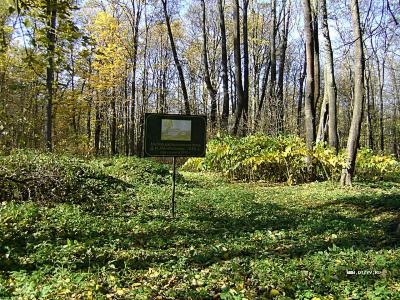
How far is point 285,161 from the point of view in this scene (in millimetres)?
13383

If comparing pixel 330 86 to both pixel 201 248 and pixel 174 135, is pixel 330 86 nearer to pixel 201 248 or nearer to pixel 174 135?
pixel 174 135

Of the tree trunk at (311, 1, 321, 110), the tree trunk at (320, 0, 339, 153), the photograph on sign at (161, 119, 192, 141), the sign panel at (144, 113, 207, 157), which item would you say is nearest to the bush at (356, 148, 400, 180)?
the tree trunk at (320, 0, 339, 153)

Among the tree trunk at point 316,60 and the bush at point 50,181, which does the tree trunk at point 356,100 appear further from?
the bush at point 50,181

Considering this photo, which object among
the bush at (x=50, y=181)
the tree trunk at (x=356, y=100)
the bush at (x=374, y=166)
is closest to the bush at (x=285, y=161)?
the bush at (x=374, y=166)

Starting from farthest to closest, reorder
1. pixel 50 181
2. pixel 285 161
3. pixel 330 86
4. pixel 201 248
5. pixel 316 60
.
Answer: pixel 316 60 → pixel 330 86 → pixel 285 161 → pixel 50 181 → pixel 201 248

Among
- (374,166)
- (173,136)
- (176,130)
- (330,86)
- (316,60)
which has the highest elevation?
(316,60)

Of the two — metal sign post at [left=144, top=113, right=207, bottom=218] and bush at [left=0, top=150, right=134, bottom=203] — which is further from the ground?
metal sign post at [left=144, top=113, right=207, bottom=218]

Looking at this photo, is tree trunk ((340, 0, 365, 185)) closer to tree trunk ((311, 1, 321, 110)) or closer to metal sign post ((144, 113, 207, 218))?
tree trunk ((311, 1, 321, 110))

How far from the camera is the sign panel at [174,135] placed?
7.68 m

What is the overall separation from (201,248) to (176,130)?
298 cm

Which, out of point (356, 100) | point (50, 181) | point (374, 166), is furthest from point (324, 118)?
point (50, 181)

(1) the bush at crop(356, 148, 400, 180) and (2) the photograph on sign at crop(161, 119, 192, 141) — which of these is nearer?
(2) the photograph on sign at crop(161, 119, 192, 141)

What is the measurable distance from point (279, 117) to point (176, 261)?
16.7 meters

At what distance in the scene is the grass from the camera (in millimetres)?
3980
